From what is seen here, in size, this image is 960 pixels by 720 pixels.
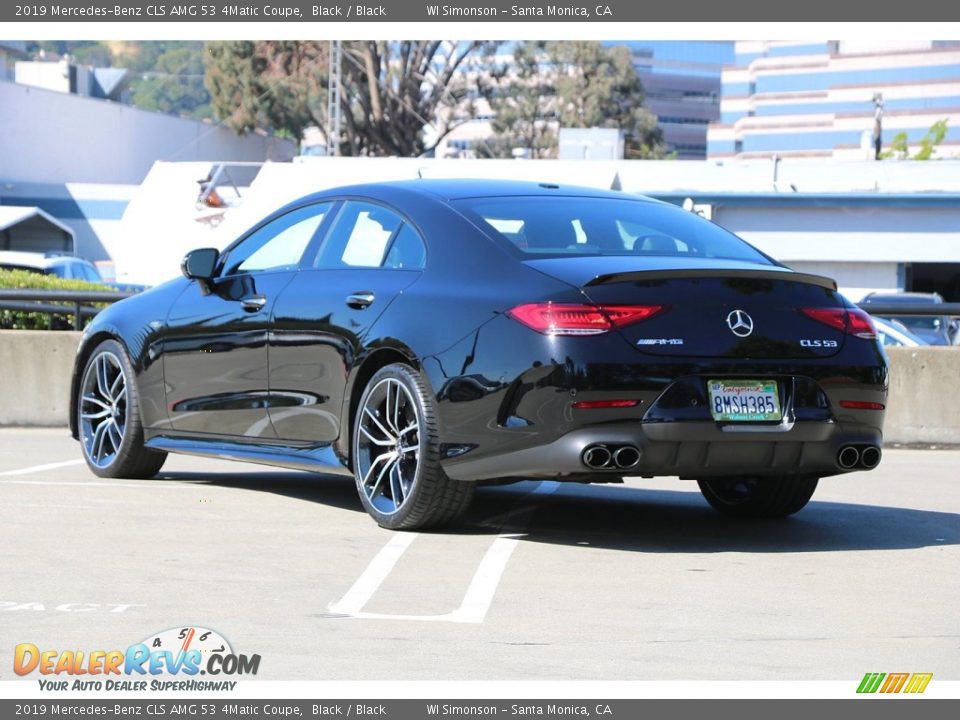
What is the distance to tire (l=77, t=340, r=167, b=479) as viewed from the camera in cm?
948

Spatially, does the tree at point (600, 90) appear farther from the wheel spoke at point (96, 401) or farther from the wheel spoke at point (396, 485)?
the wheel spoke at point (396, 485)

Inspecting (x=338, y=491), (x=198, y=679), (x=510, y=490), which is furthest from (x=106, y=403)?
(x=198, y=679)

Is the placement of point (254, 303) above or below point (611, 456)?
above

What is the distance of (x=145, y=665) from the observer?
503cm

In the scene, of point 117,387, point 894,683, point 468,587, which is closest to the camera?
point 894,683

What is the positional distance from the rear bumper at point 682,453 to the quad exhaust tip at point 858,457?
36mm

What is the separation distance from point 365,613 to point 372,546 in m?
1.46

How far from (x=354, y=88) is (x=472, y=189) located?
251ft

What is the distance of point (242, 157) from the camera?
94125 millimetres

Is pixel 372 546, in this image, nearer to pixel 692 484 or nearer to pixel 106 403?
pixel 106 403

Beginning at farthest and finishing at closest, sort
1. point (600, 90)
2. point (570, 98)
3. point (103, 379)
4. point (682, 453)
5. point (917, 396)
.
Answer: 1. point (600, 90)
2. point (570, 98)
3. point (917, 396)
4. point (103, 379)
5. point (682, 453)

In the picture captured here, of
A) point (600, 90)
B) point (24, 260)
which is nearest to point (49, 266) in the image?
point (24, 260)

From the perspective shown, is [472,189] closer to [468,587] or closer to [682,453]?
[682,453]

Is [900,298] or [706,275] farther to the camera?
[900,298]
